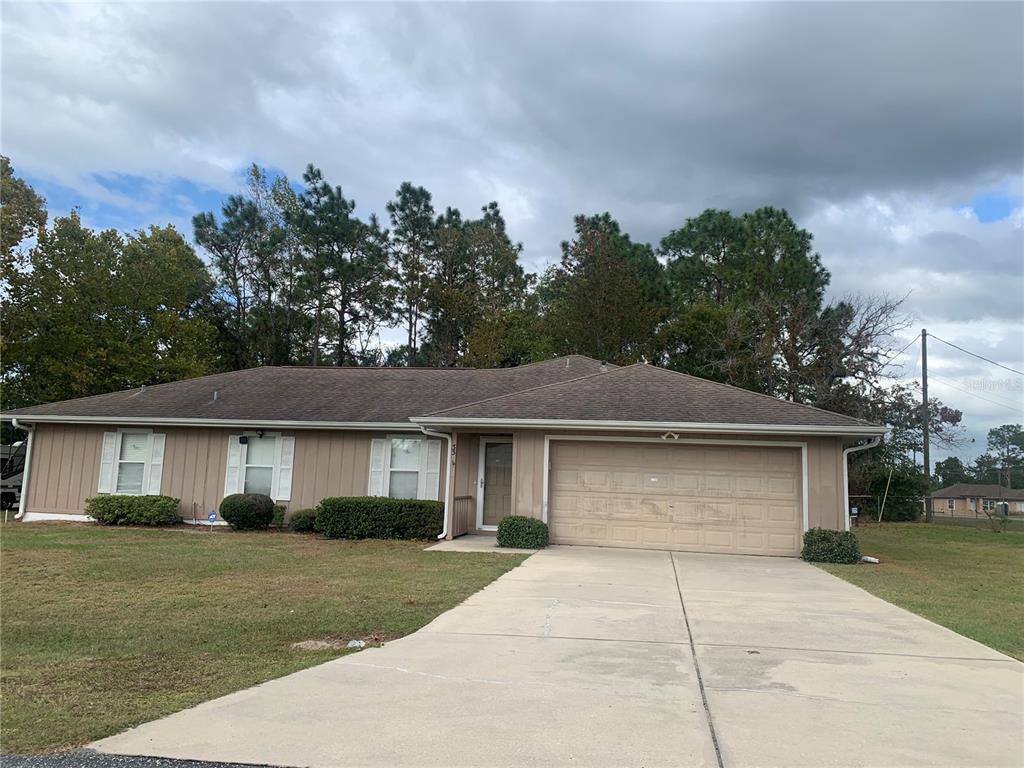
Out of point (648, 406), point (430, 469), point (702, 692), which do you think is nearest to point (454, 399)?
point (430, 469)

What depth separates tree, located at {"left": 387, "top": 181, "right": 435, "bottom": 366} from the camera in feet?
117

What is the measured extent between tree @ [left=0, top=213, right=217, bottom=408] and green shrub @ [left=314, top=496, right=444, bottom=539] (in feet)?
55.4

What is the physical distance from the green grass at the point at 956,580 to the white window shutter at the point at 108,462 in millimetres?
15635

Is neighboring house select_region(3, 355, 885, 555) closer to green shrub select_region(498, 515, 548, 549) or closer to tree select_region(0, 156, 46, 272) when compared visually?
green shrub select_region(498, 515, 548, 549)

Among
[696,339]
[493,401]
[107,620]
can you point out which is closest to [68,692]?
[107,620]

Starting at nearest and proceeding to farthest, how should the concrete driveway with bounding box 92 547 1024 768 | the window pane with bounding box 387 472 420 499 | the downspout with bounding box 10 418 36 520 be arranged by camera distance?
the concrete driveway with bounding box 92 547 1024 768 → the window pane with bounding box 387 472 420 499 → the downspout with bounding box 10 418 36 520

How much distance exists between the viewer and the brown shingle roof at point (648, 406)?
13.1m

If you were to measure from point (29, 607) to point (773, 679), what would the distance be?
7434 mm

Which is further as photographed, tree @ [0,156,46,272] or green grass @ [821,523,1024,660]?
tree @ [0,156,46,272]

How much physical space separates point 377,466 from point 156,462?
5.41 meters

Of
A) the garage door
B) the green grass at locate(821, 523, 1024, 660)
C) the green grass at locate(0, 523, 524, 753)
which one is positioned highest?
the garage door

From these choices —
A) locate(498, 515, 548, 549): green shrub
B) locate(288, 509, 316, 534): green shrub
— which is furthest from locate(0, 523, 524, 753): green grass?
locate(288, 509, 316, 534): green shrub

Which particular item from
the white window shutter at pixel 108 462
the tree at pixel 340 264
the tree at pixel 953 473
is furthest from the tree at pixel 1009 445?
the white window shutter at pixel 108 462

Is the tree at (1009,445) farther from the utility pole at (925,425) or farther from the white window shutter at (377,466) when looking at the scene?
the white window shutter at (377,466)
